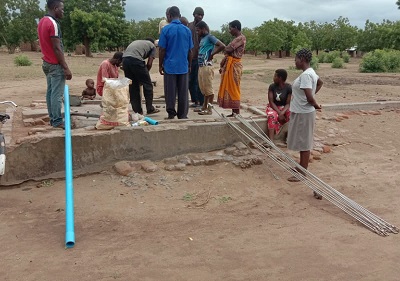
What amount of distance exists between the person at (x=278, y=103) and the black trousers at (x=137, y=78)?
6.13ft

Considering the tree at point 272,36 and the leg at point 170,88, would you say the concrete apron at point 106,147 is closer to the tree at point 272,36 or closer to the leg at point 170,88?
the leg at point 170,88

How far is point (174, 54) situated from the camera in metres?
5.36

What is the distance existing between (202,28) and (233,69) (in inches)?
36.9

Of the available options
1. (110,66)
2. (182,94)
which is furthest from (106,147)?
(110,66)

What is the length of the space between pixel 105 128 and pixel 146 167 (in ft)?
2.46

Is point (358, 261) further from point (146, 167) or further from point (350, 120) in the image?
point (350, 120)

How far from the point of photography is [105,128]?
16.1ft

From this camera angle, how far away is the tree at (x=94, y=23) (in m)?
32.9

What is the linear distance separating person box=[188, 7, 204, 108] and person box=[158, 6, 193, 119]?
981 millimetres

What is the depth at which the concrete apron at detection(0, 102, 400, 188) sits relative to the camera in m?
4.50

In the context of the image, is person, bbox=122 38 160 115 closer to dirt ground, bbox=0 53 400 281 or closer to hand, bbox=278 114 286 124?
dirt ground, bbox=0 53 400 281

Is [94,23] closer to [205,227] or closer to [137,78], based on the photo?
[137,78]

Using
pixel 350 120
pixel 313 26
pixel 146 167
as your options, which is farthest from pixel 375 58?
pixel 313 26

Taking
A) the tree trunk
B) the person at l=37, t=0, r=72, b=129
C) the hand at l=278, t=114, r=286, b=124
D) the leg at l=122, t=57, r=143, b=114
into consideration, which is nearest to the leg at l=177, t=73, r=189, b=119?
the leg at l=122, t=57, r=143, b=114
